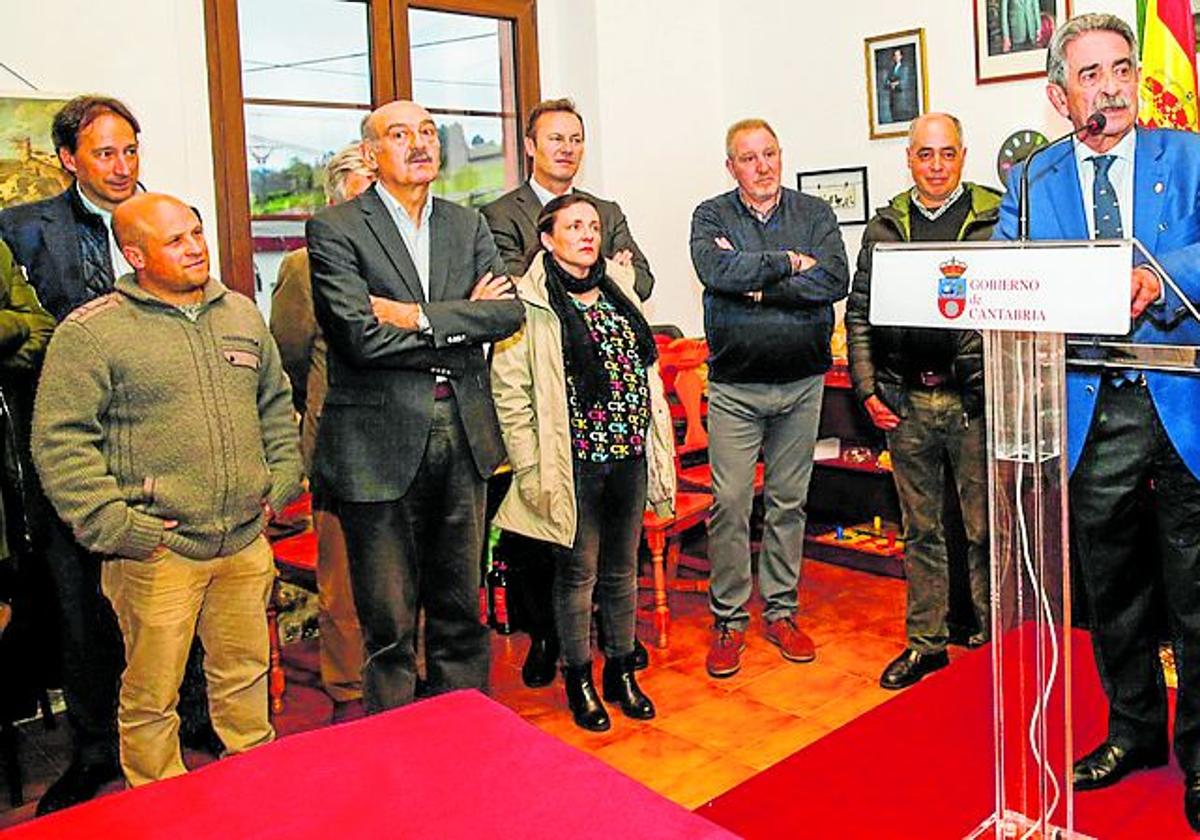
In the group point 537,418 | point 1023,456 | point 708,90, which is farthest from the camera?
point 708,90

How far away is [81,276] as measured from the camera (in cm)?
285

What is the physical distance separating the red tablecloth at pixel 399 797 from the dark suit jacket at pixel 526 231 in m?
2.27

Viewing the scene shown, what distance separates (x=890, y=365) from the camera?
3.48 m

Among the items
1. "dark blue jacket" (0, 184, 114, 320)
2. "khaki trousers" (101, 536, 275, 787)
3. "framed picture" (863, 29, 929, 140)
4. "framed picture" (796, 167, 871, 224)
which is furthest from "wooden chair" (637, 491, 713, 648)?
"framed picture" (863, 29, 929, 140)

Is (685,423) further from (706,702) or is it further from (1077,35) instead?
(1077,35)

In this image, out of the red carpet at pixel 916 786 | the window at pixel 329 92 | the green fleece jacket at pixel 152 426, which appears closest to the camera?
the red carpet at pixel 916 786

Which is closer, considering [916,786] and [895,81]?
[916,786]

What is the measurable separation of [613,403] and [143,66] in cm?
194

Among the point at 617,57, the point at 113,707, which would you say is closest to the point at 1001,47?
the point at 617,57

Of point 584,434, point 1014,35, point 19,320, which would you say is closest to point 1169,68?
point 1014,35

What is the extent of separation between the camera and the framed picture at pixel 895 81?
4.69 meters

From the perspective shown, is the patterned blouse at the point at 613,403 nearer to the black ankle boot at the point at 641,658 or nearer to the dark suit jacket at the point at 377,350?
the dark suit jacket at the point at 377,350

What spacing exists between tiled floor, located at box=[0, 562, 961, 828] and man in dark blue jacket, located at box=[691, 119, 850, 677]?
13cm

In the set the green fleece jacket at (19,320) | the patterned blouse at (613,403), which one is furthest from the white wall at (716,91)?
the green fleece jacket at (19,320)
